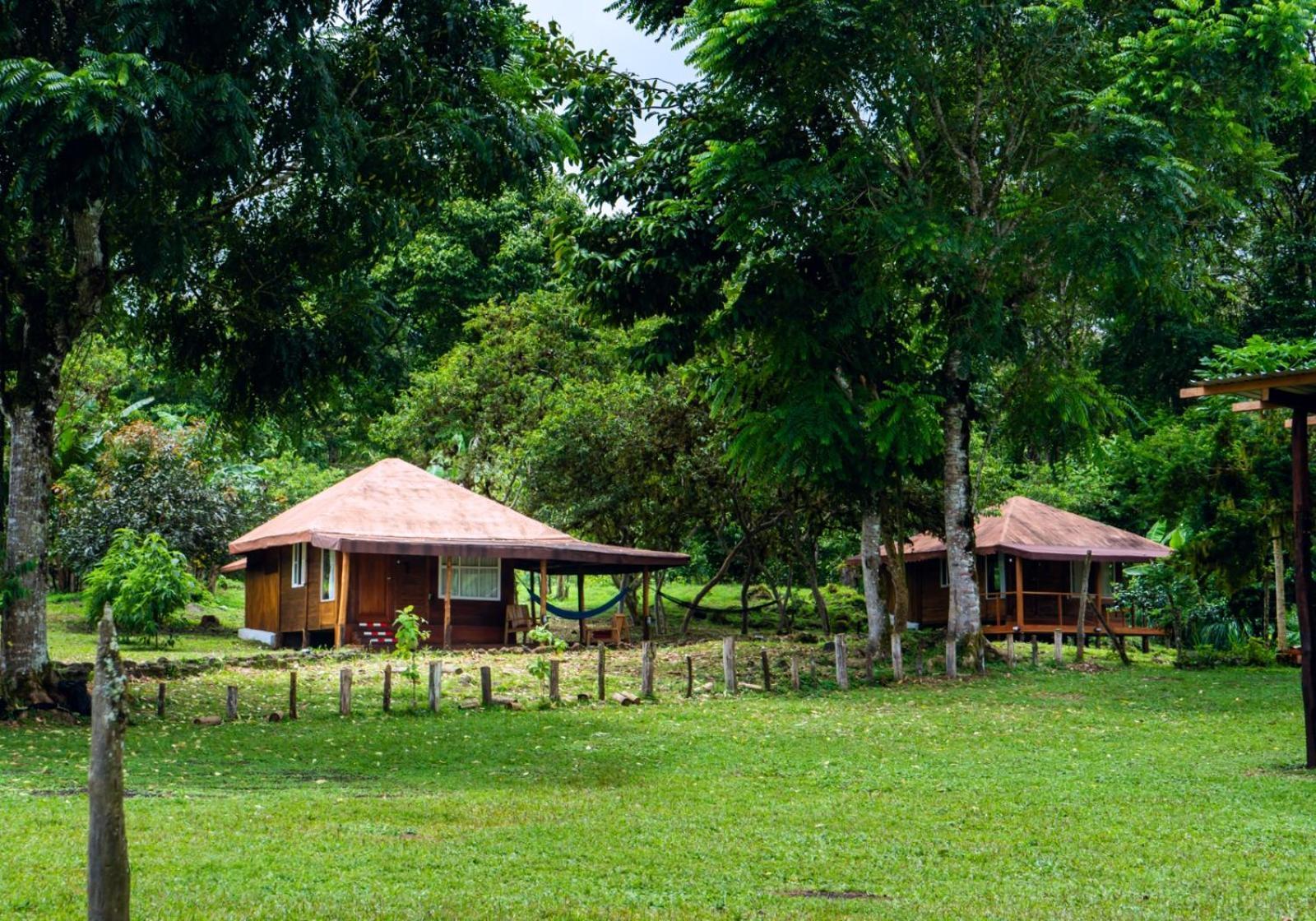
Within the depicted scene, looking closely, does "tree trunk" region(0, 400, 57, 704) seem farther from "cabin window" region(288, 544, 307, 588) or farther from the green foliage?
"cabin window" region(288, 544, 307, 588)

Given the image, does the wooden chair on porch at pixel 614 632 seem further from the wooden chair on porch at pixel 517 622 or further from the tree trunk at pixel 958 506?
the tree trunk at pixel 958 506

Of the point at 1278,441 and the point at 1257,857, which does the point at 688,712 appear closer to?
the point at 1257,857

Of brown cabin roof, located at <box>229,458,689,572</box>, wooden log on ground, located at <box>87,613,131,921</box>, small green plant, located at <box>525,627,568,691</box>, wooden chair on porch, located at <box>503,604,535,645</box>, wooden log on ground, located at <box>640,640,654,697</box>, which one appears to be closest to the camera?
wooden log on ground, located at <box>87,613,131,921</box>

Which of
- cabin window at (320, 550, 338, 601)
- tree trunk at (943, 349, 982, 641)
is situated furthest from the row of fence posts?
cabin window at (320, 550, 338, 601)

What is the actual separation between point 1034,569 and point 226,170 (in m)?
28.2

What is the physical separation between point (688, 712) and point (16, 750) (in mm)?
8052

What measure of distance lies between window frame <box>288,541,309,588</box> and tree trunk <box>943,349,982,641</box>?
48.9 feet

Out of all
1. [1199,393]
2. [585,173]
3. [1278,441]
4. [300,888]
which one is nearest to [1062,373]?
[1278,441]

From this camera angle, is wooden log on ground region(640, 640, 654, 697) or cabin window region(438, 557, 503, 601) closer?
wooden log on ground region(640, 640, 654, 697)

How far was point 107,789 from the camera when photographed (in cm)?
519

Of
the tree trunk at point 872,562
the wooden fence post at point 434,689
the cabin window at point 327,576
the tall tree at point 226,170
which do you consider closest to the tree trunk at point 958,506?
the tree trunk at point 872,562

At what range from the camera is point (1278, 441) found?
24.7 metres

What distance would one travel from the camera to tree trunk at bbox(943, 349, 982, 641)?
78.0 ft

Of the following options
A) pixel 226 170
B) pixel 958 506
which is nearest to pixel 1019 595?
pixel 958 506
